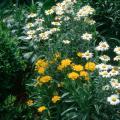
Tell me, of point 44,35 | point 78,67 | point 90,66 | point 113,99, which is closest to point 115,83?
point 113,99

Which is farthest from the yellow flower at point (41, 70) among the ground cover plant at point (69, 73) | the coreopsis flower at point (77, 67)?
the coreopsis flower at point (77, 67)

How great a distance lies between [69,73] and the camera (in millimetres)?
4363

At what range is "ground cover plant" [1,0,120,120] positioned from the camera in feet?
13.6

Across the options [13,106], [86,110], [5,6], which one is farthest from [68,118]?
[5,6]

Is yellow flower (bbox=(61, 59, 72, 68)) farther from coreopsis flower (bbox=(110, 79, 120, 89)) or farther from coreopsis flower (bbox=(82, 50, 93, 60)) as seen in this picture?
coreopsis flower (bbox=(110, 79, 120, 89))

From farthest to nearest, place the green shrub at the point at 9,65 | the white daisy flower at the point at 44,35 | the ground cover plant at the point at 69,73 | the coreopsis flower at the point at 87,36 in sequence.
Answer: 1. the green shrub at the point at 9,65
2. the white daisy flower at the point at 44,35
3. the coreopsis flower at the point at 87,36
4. the ground cover plant at the point at 69,73

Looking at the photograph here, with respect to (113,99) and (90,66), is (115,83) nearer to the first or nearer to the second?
(113,99)

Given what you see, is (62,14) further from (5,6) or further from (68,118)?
(5,6)

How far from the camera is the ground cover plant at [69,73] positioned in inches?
164

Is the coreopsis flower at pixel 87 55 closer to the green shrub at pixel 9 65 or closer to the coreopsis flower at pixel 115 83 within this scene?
the coreopsis flower at pixel 115 83

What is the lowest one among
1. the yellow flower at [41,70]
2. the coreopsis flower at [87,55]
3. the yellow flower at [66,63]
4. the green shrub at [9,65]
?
the green shrub at [9,65]

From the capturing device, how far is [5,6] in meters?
7.15

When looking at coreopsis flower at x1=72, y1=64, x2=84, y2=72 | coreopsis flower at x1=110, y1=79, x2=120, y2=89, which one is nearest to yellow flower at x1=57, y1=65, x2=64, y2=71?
coreopsis flower at x1=72, y1=64, x2=84, y2=72

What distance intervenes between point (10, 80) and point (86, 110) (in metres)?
1.39
